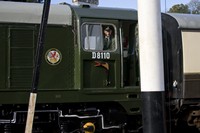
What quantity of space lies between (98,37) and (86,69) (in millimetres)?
843

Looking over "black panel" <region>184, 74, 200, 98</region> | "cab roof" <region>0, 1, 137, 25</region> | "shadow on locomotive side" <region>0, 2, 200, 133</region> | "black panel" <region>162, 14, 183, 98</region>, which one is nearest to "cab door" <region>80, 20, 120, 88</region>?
"shadow on locomotive side" <region>0, 2, 200, 133</region>


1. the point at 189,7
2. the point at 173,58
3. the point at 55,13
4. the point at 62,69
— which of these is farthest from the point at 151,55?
the point at 189,7

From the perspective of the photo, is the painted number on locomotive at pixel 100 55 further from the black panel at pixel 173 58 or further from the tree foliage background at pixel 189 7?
the tree foliage background at pixel 189 7

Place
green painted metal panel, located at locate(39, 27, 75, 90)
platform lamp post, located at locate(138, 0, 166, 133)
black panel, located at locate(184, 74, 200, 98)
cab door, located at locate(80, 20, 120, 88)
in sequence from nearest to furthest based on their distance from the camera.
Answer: platform lamp post, located at locate(138, 0, 166, 133) → green painted metal panel, located at locate(39, 27, 75, 90) → cab door, located at locate(80, 20, 120, 88) → black panel, located at locate(184, 74, 200, 98)

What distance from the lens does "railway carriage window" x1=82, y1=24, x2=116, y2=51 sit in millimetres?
9312

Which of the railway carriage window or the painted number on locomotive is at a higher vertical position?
the railway carriage window

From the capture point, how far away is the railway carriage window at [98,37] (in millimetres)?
9312

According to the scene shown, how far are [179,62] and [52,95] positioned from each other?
3272mm

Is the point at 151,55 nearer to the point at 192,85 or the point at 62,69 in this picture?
the point at 62,69

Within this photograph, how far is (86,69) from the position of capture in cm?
926

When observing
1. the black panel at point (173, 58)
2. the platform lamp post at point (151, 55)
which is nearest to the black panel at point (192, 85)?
the black panel at point (173, 58)

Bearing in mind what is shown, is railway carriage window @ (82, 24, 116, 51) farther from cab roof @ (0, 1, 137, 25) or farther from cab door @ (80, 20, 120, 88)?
cab roof @ (0, 1, 137, 25)

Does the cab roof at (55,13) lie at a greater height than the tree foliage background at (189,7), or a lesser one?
lesser

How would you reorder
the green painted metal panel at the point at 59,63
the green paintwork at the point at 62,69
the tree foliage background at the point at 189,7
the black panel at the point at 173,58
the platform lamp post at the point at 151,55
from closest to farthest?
the platform lamp post at the point at 151,55 < the green paintwork at the point at 62,69 < the green painted metal panel at the point at 59,63 < the black panel at the point at 173,58 < the tree foliage background at the point at 189,7
